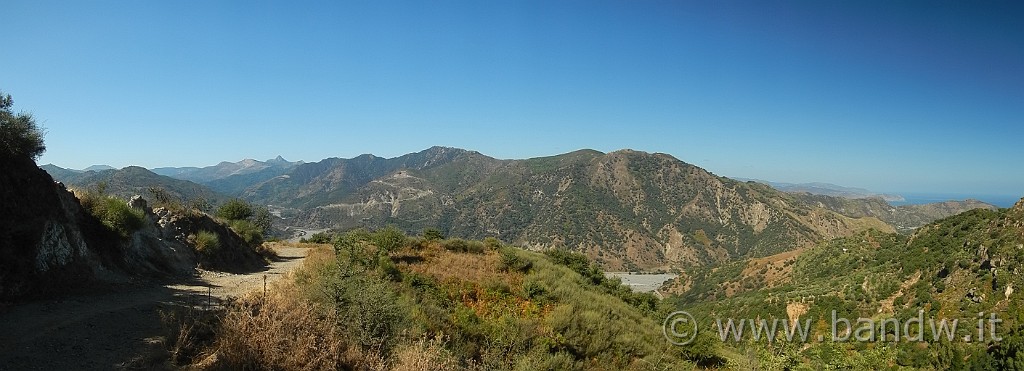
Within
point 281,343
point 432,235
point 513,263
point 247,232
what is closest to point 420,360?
point 281,343

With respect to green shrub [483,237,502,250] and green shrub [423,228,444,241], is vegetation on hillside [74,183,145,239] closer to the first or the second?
green shrub [423,228,444,241]

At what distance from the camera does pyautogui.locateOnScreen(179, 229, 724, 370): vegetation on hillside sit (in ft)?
21.8

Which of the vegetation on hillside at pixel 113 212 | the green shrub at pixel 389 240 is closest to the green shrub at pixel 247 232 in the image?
the vegetation on hillside at pixel 113 212


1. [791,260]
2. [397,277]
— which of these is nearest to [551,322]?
[397,277]

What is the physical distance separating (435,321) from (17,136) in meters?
12.3

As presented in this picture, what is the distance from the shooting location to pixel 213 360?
6.61 m

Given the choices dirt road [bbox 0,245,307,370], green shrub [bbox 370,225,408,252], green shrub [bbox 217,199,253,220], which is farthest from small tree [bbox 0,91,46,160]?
green shrub [bbox 217,199,253,220]

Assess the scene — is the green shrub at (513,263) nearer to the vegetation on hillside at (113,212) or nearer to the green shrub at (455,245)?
the green shrub at (455,245)

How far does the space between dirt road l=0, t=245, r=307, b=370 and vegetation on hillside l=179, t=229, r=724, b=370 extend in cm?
148

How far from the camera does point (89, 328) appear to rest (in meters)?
8.09

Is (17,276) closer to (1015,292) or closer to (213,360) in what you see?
(213,360)

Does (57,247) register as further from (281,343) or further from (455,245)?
(455,245)

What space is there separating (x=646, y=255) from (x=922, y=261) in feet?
496

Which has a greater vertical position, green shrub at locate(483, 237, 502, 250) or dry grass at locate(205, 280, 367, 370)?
dry grass at locate(205, 280, 367, 370)
